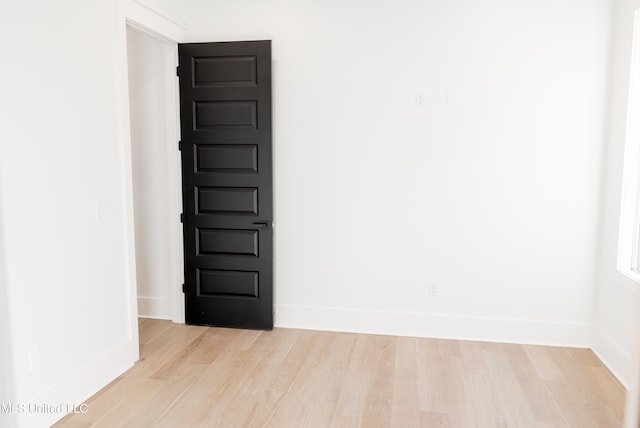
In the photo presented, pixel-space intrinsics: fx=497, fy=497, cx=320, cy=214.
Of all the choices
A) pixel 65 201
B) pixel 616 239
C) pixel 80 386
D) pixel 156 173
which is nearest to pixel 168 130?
pixel 156 173

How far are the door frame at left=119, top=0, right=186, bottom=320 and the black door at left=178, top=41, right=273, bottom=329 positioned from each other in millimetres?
79

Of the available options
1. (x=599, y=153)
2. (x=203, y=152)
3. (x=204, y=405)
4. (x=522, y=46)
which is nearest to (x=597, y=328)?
(x=599, y=153)

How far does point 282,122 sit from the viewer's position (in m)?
3.99

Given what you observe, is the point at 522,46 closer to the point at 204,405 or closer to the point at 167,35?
the point at 167,35

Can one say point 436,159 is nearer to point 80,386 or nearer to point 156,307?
point 156,307

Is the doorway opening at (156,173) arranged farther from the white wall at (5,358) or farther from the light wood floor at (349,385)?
the white wall at (5,358)

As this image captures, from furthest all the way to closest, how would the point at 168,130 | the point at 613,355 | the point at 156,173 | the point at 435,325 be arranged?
the point at 156,173 < the point at 168,130 < the point at 435,325 < the point at 613,355

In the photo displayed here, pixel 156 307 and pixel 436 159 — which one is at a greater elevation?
pixel 436 159

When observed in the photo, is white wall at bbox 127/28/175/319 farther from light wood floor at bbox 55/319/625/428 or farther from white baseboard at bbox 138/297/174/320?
light wood floor at bbox 55/319/625/428

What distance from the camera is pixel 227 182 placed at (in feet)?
13.1

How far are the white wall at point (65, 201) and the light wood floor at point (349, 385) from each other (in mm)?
294

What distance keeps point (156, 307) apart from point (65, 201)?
73.1 inches

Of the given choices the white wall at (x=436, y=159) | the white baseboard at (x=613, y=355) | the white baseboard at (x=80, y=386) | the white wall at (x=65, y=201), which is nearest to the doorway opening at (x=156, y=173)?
the white wall at (x=436, y=159)

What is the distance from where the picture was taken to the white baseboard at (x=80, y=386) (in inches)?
99.6
